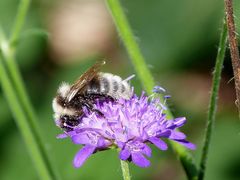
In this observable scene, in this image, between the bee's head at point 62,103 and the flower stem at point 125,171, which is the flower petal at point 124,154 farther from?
the bee's head at point 62,103

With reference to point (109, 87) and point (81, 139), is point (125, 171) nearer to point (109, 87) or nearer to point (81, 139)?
point (81, 139)

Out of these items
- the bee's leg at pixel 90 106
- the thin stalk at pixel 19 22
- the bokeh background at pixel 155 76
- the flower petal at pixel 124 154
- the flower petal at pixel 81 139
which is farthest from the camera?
the bokeh background at pixel 155 76

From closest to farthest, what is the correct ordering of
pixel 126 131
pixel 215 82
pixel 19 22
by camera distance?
pixel 126 131, pixel 215 82, pixel 19 22

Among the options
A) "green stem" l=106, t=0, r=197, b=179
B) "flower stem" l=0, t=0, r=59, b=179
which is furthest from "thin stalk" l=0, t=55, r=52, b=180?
"green stem" l=106, t=0, r=197, b=179

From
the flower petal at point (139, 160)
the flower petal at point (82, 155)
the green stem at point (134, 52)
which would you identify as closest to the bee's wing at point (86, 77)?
the flower petal at point (82, 155)

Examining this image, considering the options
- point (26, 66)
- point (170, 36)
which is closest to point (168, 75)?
point (170, 36)

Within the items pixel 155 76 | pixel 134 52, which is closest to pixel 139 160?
pixel 134 52

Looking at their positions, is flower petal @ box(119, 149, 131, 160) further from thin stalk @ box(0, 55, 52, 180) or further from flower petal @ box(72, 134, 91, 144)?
thin stalk @ box(0, 55, 52, 180)
